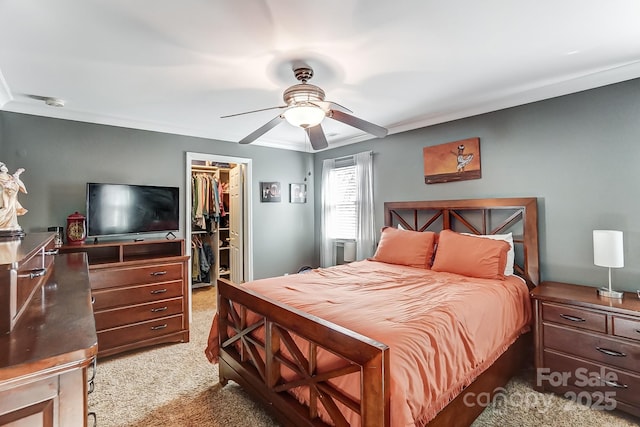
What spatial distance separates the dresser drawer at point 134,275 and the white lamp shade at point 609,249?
3858mm

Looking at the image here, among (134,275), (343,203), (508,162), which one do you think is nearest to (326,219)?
(343,203)

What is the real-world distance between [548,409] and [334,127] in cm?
350

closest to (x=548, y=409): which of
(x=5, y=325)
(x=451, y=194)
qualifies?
(x=451, y=194)

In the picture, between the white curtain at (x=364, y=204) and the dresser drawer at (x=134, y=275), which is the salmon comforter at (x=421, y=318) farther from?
the white curtain at (x=364, y=204)

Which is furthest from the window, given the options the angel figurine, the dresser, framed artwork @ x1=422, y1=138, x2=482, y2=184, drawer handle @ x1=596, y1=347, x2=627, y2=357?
the dresser

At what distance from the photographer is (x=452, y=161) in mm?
3529

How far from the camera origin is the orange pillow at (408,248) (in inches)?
131

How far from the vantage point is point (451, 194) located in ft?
11.7

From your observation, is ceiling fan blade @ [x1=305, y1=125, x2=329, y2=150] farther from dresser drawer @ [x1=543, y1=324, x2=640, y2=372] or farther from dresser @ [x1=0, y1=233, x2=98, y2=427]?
dresser drawer @ [x1=543, y1=324, x2=640, y2=372]

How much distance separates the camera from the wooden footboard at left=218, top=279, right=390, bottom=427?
129 centimetres

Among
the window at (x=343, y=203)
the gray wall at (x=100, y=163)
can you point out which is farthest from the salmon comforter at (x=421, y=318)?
the gray wall at (x=100, y=163)

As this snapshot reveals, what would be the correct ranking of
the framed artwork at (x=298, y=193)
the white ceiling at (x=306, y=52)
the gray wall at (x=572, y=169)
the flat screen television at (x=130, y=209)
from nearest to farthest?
1. the white ceiling at (x=306, y=52)
2. the gray wall at (x=572, y=169)
3. the flat screen television at (x=130, y=209)
4. the framed artwork at (x=298, y=193)

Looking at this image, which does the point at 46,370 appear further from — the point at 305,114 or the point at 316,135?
the point at 316,135

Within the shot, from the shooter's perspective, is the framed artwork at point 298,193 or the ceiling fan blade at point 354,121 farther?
the framed artwork at point 298,193
